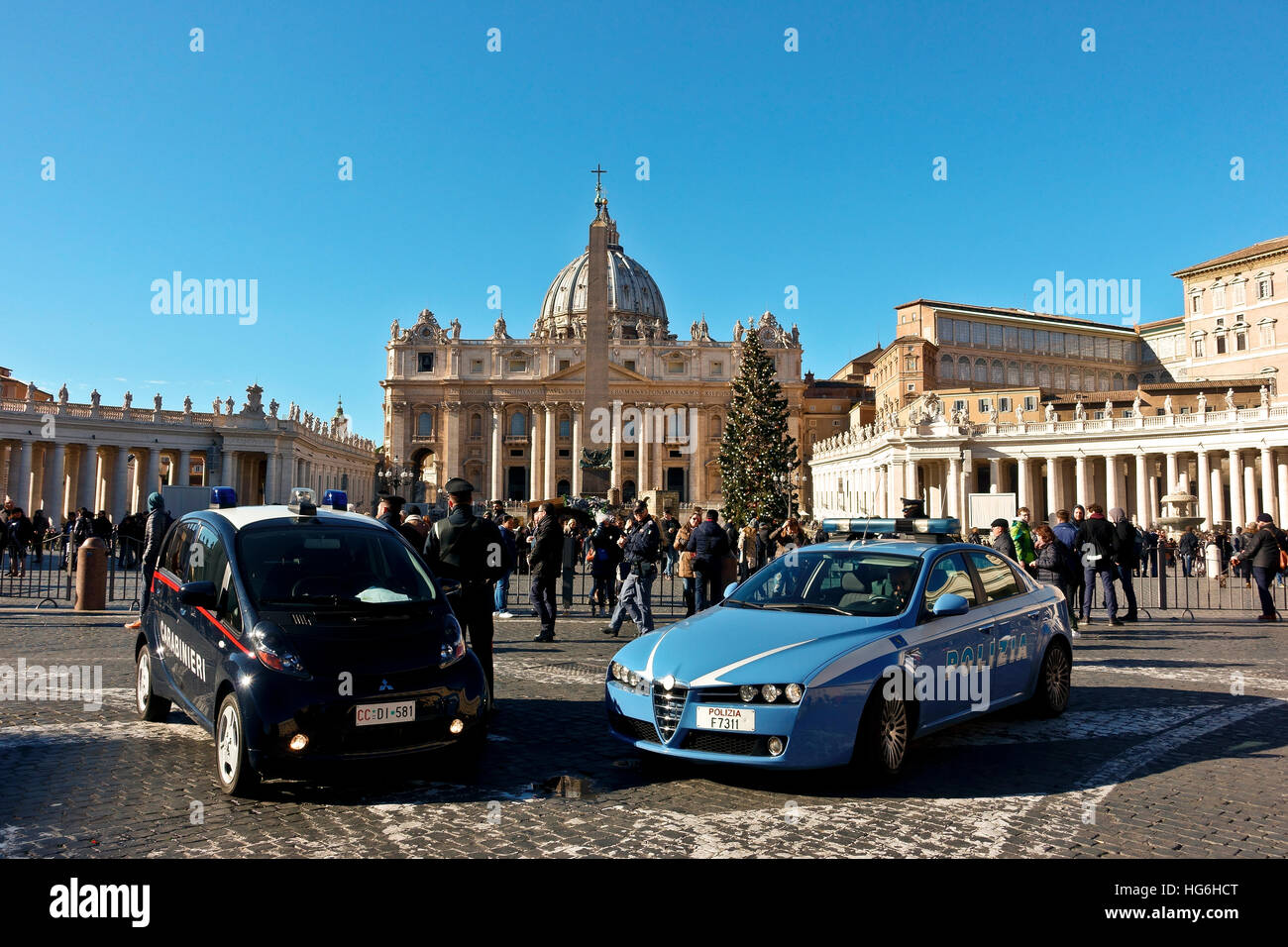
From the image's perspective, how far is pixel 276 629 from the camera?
4.95 meters

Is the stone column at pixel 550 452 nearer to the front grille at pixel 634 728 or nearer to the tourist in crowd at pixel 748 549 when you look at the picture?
the tourist in crowd at pixel 748 549

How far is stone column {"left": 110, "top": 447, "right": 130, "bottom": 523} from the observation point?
154ft

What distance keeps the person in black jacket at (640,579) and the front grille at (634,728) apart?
20.1 feet

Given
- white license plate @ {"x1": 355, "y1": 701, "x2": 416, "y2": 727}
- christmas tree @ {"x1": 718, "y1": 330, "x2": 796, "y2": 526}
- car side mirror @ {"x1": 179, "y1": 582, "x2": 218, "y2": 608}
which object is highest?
christmas tree @ {"x1": 718, "y1": 330, "x2": 796, "y2": 526}

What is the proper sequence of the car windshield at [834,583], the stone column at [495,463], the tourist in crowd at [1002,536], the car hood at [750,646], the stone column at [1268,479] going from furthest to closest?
the stone column at [495,463]
the stone column at [1268,479]
the tourist in crowd at [1002,536]
the car windshield at [834,583]
the car hood at [750,646]

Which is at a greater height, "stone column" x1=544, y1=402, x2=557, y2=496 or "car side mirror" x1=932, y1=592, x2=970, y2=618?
"stone column" x1=544, y1=402, x2=557, y2=496

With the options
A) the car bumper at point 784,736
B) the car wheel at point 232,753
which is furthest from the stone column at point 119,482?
the car bumper at point 784,736

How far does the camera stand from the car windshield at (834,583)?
596cm

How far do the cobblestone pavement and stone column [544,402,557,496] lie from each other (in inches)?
2989

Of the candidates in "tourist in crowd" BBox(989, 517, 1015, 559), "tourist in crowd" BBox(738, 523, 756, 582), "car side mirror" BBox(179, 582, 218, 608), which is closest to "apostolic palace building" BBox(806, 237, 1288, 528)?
"tourist in crowd" BBox(738, 523, 756, 582)

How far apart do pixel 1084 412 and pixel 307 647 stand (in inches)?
2238

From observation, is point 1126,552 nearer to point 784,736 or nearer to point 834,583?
point 834,583

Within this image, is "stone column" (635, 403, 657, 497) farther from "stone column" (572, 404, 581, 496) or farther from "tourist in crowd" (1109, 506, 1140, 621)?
"tourist in crowd" (1109, 506, 1140, 621)
